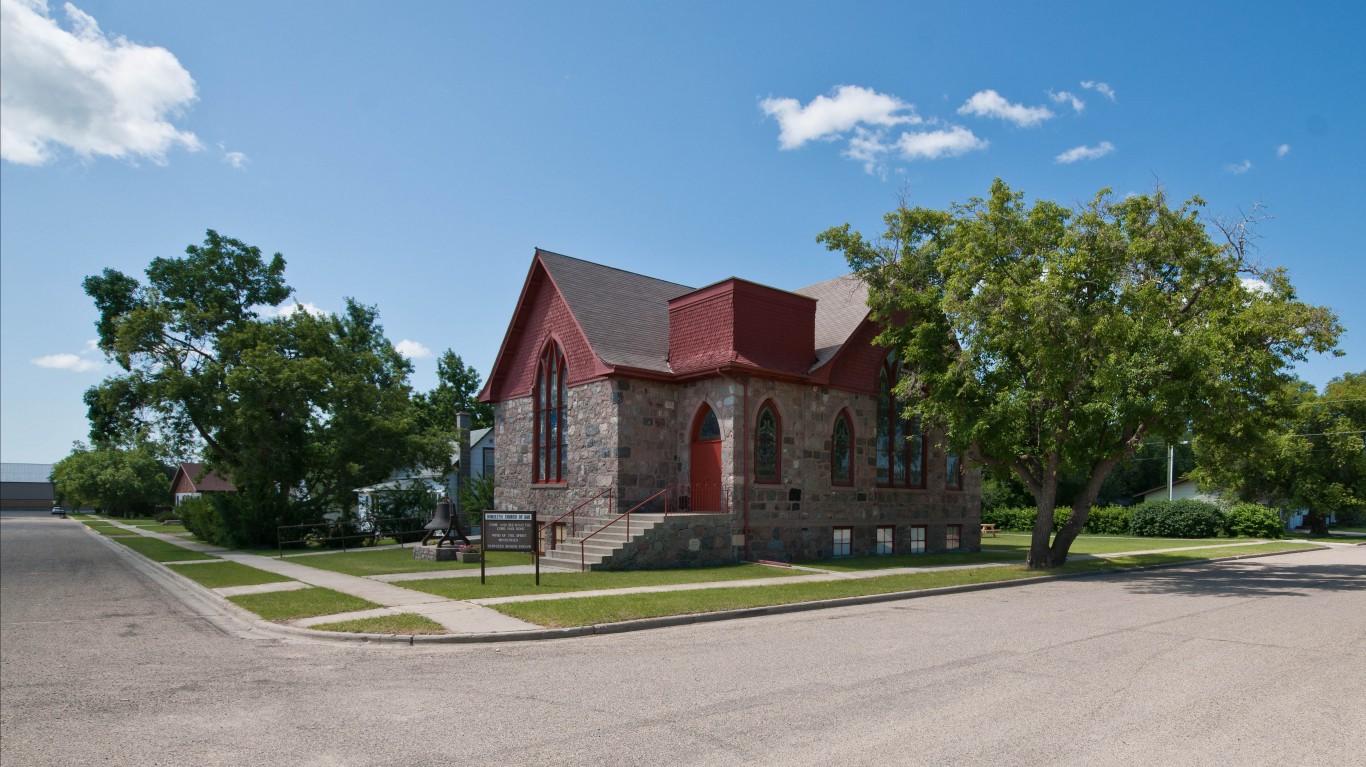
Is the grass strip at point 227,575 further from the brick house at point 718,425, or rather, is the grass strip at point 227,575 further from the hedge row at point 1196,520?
the hedge row at point 1196,520

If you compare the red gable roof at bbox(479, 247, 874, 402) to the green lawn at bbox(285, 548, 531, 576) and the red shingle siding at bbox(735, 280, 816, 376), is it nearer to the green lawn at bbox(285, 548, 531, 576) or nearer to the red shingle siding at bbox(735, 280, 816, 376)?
the red shingle siding at bbox(735, 280, 816, 376)

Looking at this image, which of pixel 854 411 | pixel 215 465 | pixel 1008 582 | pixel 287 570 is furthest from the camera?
pixel 215 465

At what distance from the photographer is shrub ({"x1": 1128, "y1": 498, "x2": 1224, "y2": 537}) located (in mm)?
39219

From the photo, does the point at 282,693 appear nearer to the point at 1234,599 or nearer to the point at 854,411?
the point at 1234,599

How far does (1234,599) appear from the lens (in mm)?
15359

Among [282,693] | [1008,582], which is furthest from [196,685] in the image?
[1008,582]

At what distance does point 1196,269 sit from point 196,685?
2149cm

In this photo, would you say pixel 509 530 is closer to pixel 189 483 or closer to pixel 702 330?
pixel 702 330

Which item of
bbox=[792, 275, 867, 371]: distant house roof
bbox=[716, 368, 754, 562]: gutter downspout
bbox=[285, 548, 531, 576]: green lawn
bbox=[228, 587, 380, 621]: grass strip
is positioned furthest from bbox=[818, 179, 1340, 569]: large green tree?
bbox=[228, 587, 380, 621]: grass strip

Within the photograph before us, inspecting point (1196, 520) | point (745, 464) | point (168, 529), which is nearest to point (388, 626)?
point (745, 464)

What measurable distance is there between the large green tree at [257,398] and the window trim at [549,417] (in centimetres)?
779

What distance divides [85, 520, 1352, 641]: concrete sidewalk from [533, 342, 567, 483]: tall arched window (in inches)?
203

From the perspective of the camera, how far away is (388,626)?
1134 centimetres

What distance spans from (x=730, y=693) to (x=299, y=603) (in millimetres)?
8996
